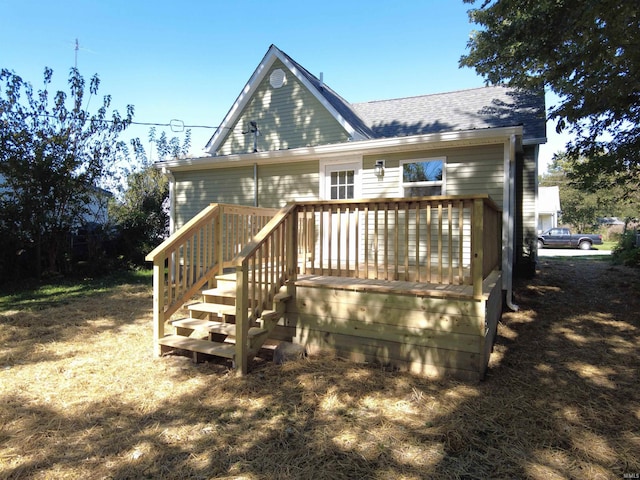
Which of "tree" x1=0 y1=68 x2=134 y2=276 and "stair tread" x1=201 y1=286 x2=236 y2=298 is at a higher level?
"tree" x1=0 y1=68 x2=134 y2=276

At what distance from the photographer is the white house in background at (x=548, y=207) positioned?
3105 centimetres

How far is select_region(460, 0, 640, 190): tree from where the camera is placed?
4.80 meters

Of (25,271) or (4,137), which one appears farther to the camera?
(25,271)

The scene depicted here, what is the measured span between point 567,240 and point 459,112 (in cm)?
1851

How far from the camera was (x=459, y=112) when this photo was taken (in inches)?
384

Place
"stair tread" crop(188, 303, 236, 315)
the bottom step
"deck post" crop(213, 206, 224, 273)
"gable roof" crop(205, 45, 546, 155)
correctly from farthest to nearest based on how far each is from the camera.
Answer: "gable roof" crop(205, 45, 546, 155) → "deck post" crop(213, 206, 224, 273) → "stair tread" crop(188, 303, 236, 315) → the bottom step

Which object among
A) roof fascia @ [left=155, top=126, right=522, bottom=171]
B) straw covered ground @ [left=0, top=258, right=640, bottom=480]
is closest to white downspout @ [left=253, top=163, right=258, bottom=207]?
A: roof fascia @ [left=155, top=126, right=522, bottom=171]

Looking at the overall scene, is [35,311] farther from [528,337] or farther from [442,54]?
[442,54]

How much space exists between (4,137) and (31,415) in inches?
324

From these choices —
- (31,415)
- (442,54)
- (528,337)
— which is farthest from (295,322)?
(442,54)

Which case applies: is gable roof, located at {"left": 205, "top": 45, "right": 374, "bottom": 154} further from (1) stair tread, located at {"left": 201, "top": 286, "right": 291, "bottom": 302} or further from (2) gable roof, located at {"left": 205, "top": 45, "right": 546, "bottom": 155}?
(1) stair tread, located at {"left": 201, "top": 286, "right": 291, "bottom": 302}

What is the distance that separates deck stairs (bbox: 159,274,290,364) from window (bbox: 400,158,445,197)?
12.8ft

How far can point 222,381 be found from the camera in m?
3.52

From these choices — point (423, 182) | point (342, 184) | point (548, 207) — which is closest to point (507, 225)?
point (423, 182)
